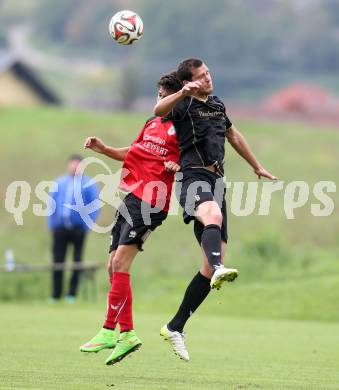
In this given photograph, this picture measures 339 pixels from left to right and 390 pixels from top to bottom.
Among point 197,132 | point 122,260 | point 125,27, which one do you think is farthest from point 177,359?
point 125,27

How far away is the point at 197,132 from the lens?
894 cm

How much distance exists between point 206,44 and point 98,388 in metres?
91.4

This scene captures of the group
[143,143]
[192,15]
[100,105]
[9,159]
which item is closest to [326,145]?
[9,159]

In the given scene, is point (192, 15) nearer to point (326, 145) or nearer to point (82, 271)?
point (326, 145)

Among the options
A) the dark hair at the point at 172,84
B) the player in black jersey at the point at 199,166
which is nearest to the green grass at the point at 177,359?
the player in black jersey at the point at 199,166

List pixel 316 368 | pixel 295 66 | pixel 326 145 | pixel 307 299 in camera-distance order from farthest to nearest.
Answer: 1. pixel 295 66
2. pixel 326 145
3. pixel 307 299
4. pixel 316 368

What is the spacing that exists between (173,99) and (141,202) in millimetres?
1042

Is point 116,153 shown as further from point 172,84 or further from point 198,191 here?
point 198,191

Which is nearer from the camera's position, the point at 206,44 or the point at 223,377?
the point at 223,377

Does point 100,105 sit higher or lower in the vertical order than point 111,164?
higher

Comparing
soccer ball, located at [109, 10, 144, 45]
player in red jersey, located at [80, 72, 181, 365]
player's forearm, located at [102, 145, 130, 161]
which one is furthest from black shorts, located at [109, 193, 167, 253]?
soccer ball, located at [109, 10, 144, 45]

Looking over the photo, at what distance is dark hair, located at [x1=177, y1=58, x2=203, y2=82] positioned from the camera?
890 centimetres

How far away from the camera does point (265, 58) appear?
96.9 metres

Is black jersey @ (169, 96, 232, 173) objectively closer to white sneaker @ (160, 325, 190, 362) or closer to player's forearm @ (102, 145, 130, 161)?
player's forearm @ (102, 145, 130, 161)
